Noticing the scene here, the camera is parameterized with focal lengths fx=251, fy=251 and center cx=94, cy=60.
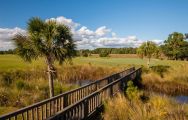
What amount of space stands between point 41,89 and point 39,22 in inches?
217

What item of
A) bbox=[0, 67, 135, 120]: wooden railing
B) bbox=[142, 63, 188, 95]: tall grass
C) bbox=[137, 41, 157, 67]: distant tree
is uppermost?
bbox=[137, 41, 157, 67]: distant tree

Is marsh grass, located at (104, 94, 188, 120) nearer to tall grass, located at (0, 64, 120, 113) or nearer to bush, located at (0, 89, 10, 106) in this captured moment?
tall grass, located at (0, 64, 120, 113)

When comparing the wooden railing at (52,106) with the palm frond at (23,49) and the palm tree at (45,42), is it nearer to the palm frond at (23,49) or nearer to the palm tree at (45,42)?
the palm tree at (45,42)

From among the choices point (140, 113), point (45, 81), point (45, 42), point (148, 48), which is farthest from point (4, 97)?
point (148, 48)

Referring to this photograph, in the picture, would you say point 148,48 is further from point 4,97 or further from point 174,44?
point 4,97

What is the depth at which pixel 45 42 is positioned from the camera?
12555 millimetres

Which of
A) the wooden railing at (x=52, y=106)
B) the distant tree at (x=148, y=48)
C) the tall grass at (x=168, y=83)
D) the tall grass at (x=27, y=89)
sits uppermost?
the distant tree at (x=148, y=48)

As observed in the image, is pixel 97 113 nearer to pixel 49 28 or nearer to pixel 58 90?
pixel 49 28

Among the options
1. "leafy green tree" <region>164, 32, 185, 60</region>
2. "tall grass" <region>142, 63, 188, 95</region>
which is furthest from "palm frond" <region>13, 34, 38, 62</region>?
"leafy green tree" <region>164, 32, 185, 60</region>

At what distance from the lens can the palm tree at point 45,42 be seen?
12359 mm

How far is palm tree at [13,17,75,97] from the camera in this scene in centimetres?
1236

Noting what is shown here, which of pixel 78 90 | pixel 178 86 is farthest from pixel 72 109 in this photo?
pixel 178 86

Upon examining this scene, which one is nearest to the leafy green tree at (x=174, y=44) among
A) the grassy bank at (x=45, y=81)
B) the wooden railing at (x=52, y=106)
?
the grassy bank at (x=45, y=81)

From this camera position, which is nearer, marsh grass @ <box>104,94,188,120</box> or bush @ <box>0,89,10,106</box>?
marsh grass @ <box>104,94,188,120</box>
